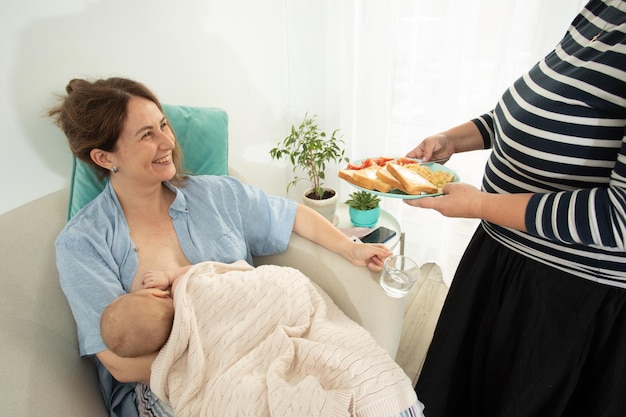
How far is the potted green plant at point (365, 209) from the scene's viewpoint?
5.39 ft

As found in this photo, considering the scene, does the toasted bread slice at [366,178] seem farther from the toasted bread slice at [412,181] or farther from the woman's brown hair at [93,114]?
the woman's brown hair at [93,114]

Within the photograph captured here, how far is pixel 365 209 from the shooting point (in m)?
→ 1.65

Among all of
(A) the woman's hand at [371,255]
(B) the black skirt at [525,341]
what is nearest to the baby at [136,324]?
(A) the woman's hand at [371,255]

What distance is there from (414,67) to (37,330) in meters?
1.78

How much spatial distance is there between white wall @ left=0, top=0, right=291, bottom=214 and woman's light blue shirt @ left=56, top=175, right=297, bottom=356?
0.24 meters

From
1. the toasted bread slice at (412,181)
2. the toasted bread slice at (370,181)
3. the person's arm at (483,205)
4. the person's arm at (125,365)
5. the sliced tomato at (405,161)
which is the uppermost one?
the person's arm at (483,205)

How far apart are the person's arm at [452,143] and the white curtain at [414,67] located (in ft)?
2.12

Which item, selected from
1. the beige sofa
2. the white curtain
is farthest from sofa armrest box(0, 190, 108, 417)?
the white curtain

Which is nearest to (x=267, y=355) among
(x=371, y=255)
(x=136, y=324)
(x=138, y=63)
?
(x=136, y=324)

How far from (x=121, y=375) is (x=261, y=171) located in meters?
1.39

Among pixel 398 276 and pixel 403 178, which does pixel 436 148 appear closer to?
pixel 403 178

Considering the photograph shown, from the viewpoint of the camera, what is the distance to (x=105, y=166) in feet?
3.45

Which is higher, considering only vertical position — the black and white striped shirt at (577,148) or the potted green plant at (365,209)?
the black and white striped shirt at (577,148)

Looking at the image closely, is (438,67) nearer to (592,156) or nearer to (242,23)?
(242,23)
